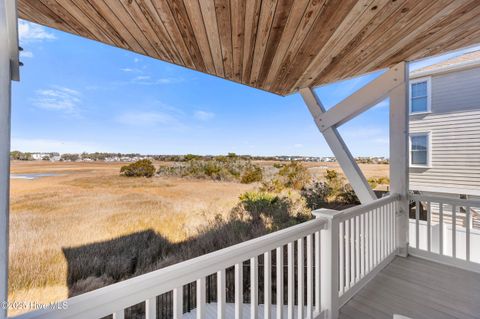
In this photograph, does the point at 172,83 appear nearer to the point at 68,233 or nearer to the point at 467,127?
the point at 68,233

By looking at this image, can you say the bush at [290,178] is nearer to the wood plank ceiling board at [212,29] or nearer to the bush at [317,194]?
the bush at [317,194]

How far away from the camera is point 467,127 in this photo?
3947mm

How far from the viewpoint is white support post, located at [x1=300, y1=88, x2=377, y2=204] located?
9.32 ft

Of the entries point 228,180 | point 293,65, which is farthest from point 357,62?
point 228,180

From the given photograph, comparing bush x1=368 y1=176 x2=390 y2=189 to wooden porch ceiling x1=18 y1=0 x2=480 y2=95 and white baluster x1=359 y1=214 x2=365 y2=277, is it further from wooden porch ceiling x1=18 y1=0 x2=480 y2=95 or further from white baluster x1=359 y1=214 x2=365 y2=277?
wooden porch ceiling x1=18 y1=0 x2=480 y2=95

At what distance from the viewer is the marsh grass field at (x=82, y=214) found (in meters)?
1.99

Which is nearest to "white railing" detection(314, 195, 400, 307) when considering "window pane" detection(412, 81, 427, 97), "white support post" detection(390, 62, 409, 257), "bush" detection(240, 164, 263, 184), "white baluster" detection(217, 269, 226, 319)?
"white support post" detection(390, 62, 409, 257)

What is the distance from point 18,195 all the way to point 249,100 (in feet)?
11.8

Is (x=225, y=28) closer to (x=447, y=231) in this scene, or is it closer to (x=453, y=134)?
(x=447, y=231)

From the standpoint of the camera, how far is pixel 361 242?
223 cm

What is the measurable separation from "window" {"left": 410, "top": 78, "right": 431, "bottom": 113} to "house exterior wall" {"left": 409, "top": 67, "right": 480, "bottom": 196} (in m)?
0.09

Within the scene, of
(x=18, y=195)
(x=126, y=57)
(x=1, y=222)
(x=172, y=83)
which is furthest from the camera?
(x=172, y=83)

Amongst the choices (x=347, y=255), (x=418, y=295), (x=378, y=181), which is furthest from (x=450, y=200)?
(x=347, y=255)

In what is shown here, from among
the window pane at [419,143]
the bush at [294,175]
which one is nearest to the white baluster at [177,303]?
the bush at [294,175]
